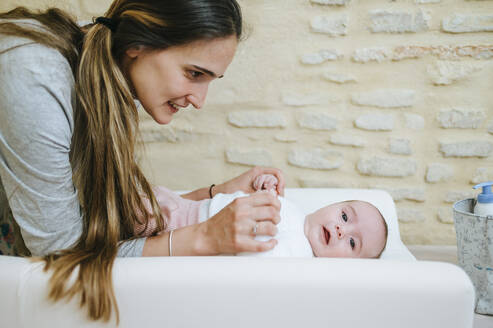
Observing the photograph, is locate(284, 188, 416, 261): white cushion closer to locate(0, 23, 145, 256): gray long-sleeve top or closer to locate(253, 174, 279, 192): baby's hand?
locate(253, 174, 279, 192): baby's hand

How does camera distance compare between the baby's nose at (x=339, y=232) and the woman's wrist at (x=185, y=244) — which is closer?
the woman's wrist at (x=185, y=244)

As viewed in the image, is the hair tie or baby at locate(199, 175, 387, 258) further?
baby at locate(199, 175, 387, 258)

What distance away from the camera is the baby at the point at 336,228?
134cm

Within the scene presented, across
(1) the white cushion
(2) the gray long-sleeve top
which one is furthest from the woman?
(1) the white cushion

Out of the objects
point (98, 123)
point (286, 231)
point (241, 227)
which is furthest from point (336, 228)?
point (98, 123)

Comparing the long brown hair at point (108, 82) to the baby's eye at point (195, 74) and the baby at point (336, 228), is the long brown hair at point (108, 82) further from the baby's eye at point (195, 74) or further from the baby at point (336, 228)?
the baby at point (336, 228)

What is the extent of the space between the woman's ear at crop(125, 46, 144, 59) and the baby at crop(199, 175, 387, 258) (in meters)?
0.53

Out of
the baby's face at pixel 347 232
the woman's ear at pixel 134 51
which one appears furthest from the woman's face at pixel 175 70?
the baby's face at pixel 347 232

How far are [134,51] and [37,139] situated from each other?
1.10 feet

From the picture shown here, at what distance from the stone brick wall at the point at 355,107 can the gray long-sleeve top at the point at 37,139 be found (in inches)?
48.6

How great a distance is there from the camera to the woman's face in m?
1.07

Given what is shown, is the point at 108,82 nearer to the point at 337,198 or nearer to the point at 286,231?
the point at 286,231

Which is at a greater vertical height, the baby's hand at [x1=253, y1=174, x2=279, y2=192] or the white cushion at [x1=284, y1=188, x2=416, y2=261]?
the baby's hand at [x1=253, y1=174, x2=279, y2=192]

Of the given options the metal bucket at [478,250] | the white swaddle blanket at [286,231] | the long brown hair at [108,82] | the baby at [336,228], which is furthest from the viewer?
the metal bucket at [478,250]
